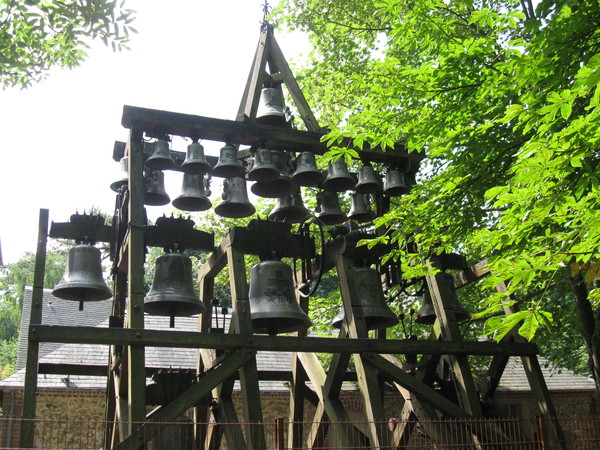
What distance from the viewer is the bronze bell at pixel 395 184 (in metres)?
8.10

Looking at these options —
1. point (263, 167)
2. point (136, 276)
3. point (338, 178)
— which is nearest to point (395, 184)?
point (338, 178)

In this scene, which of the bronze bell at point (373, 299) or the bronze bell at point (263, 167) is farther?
the bronze bell at point (373, 299)

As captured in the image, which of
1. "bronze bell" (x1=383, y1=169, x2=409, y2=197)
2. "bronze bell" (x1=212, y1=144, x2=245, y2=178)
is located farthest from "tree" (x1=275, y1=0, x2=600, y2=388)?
"bronze bell" (x1=212, y1=144, x2=245, y2=178)

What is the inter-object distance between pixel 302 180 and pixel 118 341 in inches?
117

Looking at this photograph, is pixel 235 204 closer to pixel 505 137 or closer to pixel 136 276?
pixel 136 276

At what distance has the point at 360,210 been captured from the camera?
8820 millimetres

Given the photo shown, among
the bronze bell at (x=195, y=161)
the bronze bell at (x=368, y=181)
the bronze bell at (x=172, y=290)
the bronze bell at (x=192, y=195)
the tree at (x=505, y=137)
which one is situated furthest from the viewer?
the bronze bell at (x=368, y=181)

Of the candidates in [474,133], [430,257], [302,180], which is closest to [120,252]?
[302,180]

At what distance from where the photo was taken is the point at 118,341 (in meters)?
6.03

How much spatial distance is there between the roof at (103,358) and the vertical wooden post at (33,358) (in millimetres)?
7063

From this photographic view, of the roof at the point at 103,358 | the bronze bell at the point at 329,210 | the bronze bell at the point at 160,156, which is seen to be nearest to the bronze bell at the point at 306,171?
the bronze bell at the point at 329,210

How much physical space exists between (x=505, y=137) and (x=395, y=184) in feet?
4.71

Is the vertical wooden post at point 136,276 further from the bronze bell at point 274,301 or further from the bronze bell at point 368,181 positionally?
the bronze bell at point 368,181

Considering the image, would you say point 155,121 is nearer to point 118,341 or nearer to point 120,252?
point 120,252
